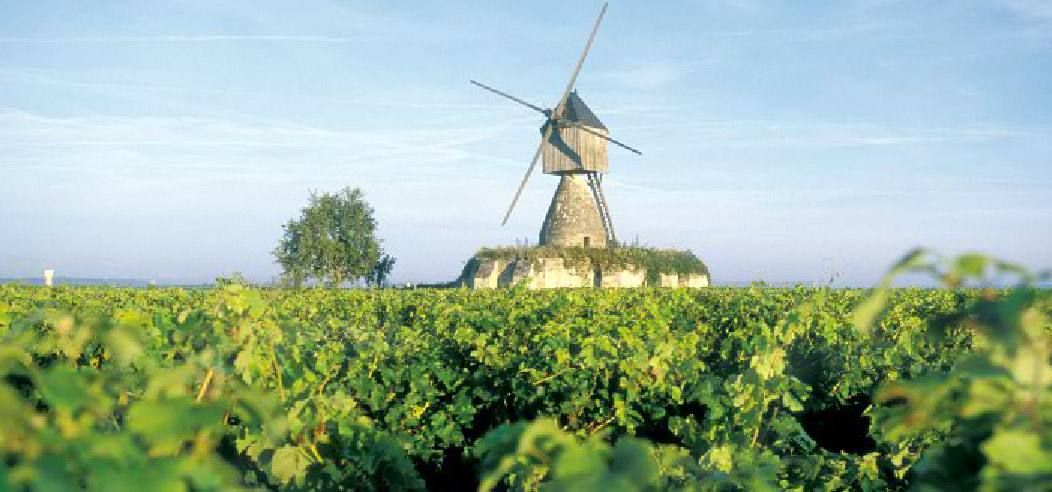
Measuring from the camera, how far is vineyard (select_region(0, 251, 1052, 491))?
4.48 ft

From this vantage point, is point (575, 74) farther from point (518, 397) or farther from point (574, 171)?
point (518, 397)

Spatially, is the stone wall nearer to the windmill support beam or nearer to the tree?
the windmill support beam

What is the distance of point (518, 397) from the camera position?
657cm

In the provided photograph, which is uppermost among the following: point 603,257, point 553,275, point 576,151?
point 576,151

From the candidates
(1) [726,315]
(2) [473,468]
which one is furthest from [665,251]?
(2) [473,468]

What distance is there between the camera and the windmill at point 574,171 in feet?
122

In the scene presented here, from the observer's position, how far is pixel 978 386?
1.42 m

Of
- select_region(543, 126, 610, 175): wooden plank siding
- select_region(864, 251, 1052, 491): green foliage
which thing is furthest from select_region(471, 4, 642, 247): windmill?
select_region(864, 251, 1052, 491): green foliage

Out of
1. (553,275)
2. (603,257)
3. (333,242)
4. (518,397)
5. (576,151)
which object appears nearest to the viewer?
(518,397)

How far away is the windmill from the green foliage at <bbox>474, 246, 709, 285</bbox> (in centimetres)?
223

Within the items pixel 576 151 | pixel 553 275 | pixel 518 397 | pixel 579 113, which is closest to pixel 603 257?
pixel 553 275

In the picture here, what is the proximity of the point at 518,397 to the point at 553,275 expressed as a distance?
1056 inches

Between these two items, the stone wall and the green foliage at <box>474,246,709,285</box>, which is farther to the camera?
the green foliage at <box>474,246,709,285</box>

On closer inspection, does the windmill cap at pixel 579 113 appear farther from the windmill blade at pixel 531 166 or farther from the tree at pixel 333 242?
the tree at pixel 333 242
